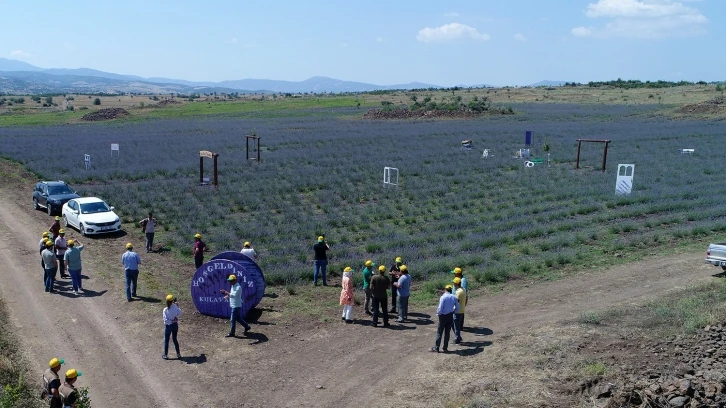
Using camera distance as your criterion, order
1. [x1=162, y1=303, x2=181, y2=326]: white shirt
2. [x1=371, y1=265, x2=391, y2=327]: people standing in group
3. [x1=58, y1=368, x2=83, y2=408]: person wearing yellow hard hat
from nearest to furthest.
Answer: [x1=58, y1=368, x2=83, y2=408]: person wearing yellow hard hat → [x1=162, y1=303, x2=181, y2=326]: white shirt → [x1=371, y1=265, x2=391, y2=327]: people standing in group

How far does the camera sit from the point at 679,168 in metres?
40.7

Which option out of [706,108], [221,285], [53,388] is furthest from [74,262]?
[706,108]

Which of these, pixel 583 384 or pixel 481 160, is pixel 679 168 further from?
pixel 583 384

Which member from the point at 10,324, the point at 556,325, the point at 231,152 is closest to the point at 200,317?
the point at 10,324

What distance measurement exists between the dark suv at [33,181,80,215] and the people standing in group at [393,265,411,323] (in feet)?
62.9

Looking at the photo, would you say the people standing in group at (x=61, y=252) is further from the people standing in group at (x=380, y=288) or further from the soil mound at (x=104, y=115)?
the soil mound at (x=104, y=115)

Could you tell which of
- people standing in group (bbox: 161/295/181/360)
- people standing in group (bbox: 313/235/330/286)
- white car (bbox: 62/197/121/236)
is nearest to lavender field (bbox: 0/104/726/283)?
→ people standing in group (bbox: 313/235/330/286)

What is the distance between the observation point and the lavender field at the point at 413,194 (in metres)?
22.4

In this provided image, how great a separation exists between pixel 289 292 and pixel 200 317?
279cm

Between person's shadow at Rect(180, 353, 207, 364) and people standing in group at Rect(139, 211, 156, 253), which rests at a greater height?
people standing in group at Rect(139, 211, 156, 253)

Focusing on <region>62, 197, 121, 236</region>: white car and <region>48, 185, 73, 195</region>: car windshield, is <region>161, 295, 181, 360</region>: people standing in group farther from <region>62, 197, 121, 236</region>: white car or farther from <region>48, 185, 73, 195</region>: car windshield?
<region>48, 185, 73, 195</region>: car windshield

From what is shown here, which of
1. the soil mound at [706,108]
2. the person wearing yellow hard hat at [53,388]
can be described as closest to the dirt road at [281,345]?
the person wearing yellow hard hat at [53,388]

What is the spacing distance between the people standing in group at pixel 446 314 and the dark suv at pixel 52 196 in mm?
21129

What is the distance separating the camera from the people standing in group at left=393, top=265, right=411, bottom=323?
49.9 ft
